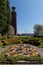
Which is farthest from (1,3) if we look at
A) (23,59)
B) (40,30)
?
(40,30)

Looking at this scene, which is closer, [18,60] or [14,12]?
[18,60]

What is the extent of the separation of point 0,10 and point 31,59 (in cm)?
2323

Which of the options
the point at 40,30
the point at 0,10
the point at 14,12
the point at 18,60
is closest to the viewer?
the point at 18,60

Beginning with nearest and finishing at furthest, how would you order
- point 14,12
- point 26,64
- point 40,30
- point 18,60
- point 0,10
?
1. point 26,64
2. point 18,60
3. point 0,10
4. point 14,12
5. point 40,30

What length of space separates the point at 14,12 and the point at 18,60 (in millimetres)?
57889

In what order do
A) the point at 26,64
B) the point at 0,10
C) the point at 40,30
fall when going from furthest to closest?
the point at 40,30
the point at 0,10
the point at 26,64

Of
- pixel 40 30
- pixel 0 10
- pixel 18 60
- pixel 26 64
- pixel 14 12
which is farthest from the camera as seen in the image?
pixel 40 30

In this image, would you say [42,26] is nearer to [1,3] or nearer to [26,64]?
[1,3]

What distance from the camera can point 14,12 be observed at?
6500cm

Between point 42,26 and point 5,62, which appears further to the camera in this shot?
point 42,26

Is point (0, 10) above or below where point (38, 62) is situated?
above

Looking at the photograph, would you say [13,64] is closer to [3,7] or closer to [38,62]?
[38,62]

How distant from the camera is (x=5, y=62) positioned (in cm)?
762

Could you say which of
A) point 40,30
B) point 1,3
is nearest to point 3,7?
point 1,3
